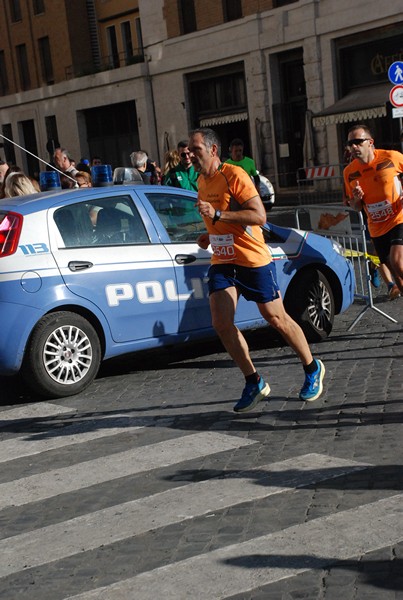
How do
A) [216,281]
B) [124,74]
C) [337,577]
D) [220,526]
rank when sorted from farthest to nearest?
[124,74] < [216,281] < [220,526] < [337,577]

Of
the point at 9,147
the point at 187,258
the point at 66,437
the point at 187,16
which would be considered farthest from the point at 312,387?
the point at 9,147

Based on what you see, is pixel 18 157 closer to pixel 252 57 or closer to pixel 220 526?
pixel 252 57

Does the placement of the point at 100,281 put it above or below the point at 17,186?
below

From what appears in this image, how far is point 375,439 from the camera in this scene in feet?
21.1

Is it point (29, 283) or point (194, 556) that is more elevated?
point (29, 283)

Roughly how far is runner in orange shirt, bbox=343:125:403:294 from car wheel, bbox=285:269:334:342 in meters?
0.68

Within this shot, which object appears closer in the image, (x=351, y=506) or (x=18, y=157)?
(x=351, y=506)

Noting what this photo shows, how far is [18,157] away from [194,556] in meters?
54.0

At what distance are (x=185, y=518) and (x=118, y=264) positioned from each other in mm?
3805

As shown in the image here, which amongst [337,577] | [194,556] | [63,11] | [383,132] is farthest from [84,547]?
[63,11]

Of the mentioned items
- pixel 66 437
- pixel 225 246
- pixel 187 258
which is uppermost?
pixel 225 246

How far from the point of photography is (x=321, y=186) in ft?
95.8

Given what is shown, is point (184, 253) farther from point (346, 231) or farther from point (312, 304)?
point (346, 231)

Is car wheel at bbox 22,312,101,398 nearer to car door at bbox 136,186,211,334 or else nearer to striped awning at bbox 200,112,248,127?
car door at bbox 136,186,211,334
